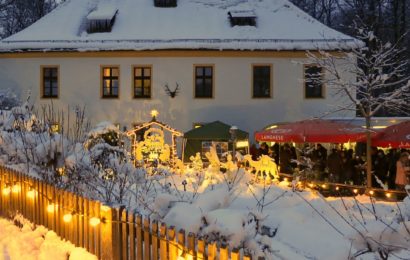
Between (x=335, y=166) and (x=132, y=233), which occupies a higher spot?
(x=132, y=233)

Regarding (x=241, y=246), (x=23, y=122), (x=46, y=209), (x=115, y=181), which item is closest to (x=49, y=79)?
(x=23, y=122)

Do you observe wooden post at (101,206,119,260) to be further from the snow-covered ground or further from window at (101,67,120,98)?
window at (101,67,120,98)

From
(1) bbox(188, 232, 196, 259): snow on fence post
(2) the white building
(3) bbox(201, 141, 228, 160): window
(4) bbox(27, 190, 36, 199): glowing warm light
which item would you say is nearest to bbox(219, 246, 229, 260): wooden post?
(1) bbox(188, 232, 196, 259): snow on fence post

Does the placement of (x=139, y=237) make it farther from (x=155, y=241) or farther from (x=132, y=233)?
(x=155, y=241)

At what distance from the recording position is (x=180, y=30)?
2661 cm

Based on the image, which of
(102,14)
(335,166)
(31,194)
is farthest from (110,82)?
(31,194)

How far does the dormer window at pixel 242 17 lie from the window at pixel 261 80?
2349 mm

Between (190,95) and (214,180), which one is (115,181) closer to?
(214,180)

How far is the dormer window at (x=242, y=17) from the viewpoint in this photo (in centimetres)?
2675

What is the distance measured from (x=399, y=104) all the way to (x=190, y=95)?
36.8 feet

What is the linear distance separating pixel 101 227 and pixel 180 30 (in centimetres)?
2090

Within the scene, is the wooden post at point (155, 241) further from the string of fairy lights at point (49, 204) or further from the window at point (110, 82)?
the window at point (110, 82)

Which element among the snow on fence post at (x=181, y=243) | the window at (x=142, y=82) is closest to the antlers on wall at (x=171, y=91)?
the window at (x=142, y=82)

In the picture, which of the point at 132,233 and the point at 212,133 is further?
the point at 212,133
